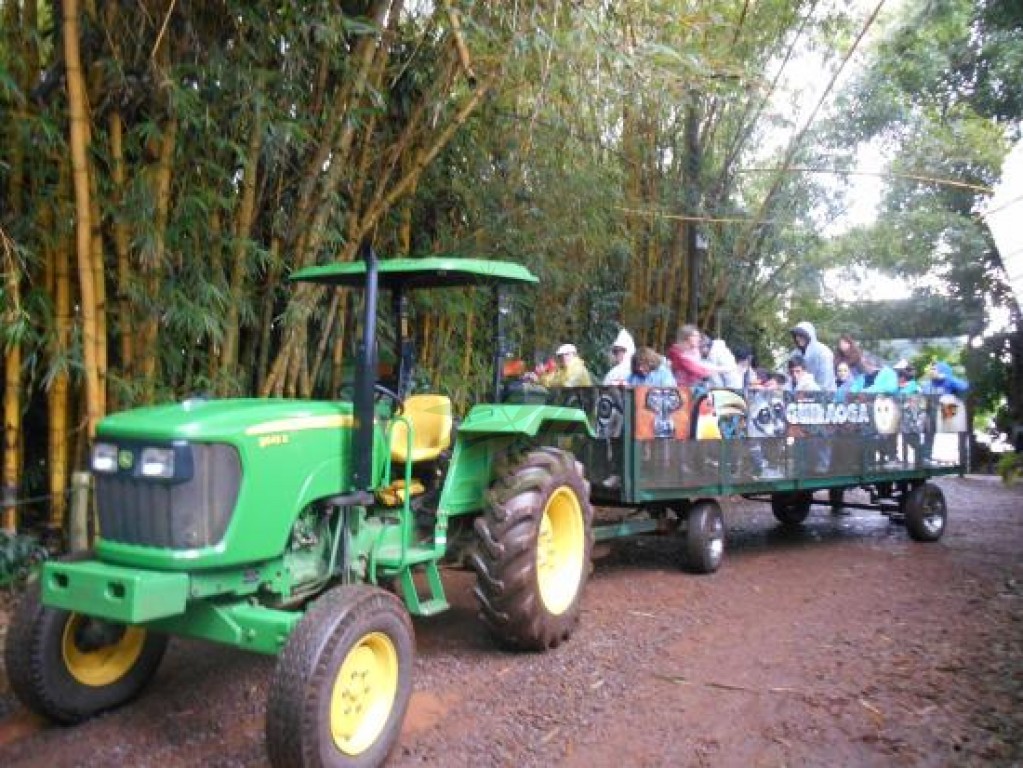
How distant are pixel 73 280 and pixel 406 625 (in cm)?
276

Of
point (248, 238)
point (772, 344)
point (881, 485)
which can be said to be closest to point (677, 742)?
point (248, 238)

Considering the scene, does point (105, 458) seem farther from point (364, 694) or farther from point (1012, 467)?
point (1012, 467)

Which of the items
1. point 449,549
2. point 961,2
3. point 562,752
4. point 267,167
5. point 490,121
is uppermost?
point 961,2

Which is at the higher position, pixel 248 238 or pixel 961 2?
pixel 961 2

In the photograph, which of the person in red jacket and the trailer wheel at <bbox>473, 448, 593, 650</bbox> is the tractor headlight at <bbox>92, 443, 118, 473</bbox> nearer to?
the trailer wheel at <bbox>473, 448, 593, 650</bbox>

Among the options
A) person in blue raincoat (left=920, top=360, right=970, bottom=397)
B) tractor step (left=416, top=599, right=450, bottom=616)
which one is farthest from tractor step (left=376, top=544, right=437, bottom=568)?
person in blue raincoat (left=920, top=360, right=970, bottom=397)

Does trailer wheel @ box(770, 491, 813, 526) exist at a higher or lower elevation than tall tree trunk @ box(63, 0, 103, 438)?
lower

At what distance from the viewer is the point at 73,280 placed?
455cm

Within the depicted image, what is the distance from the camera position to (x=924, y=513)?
7.28 metres

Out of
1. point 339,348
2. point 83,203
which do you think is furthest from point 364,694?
point 339,348

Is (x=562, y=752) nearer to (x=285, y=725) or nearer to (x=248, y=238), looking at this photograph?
(x=285, y=725)

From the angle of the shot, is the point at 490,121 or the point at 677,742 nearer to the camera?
the point at 677,742

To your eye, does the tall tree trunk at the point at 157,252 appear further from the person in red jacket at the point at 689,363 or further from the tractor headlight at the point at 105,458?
the person in red jacket at the point at 689,363

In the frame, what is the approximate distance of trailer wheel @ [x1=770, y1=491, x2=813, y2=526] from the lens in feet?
25.5
